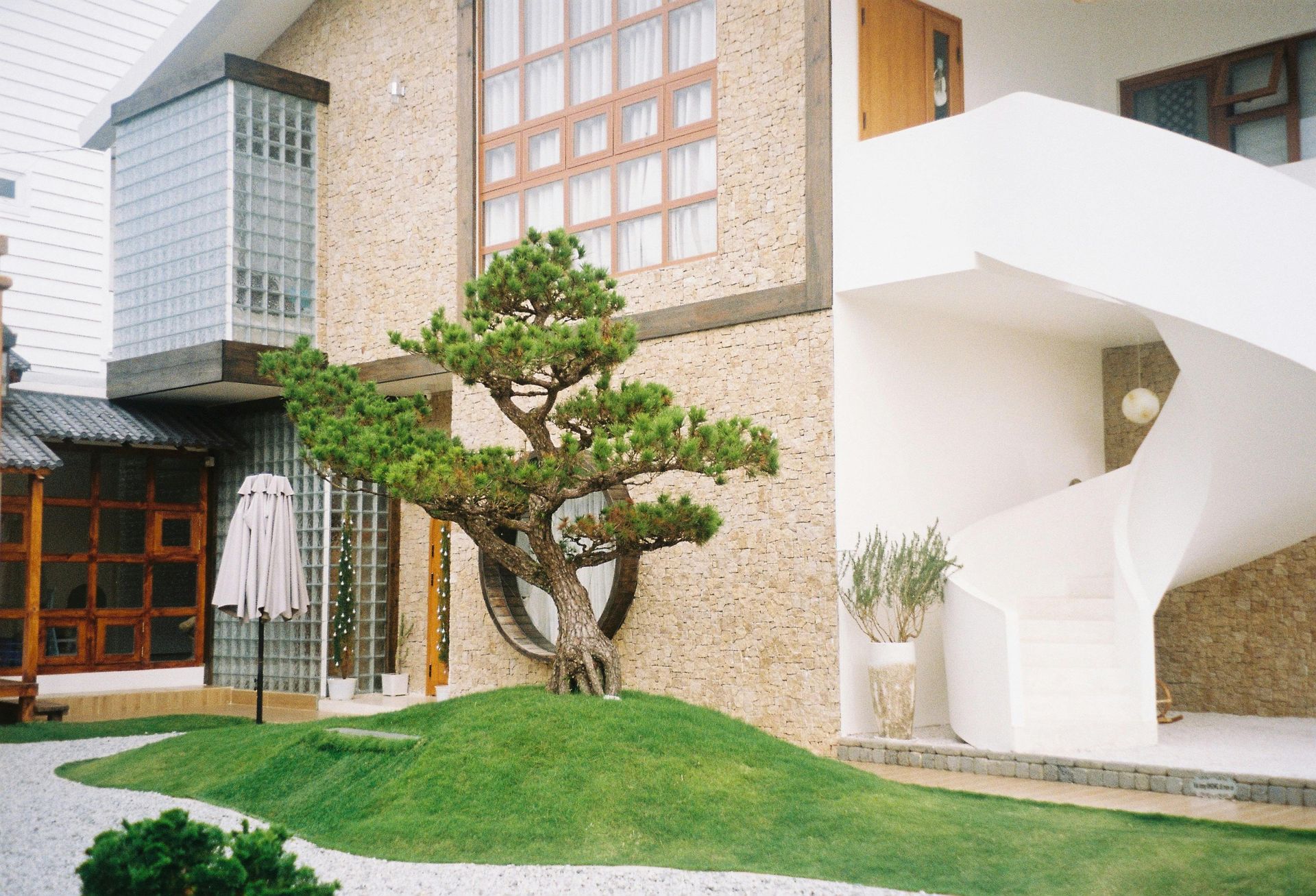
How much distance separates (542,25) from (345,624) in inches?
232

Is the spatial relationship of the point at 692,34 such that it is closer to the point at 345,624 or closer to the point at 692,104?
the point at 692,104

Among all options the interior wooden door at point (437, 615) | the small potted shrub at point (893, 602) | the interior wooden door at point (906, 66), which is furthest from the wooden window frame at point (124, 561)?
the interior wooden door at point (906, 66)

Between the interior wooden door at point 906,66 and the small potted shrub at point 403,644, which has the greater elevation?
the interior wooden door at point 906,66

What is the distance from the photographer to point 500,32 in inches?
420

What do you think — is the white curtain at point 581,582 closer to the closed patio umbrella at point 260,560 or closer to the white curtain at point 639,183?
the closed patio umbrella at point 260,560

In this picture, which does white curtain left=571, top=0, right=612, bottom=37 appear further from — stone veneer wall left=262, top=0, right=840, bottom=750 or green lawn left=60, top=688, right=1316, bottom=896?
green lawn left=60, top=688, right=1316, bottom=896

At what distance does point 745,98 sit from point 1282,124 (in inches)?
170

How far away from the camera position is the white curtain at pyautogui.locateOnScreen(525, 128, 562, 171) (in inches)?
398

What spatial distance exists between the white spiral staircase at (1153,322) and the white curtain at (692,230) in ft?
3.92

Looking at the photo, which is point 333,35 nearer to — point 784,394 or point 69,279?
point 69,279

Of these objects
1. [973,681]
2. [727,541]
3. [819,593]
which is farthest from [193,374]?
[973,681]

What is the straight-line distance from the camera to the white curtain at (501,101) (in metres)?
10.5

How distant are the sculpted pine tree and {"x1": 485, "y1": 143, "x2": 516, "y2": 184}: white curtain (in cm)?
342

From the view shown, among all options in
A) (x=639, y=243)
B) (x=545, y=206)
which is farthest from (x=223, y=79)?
(x=639, y=243)
